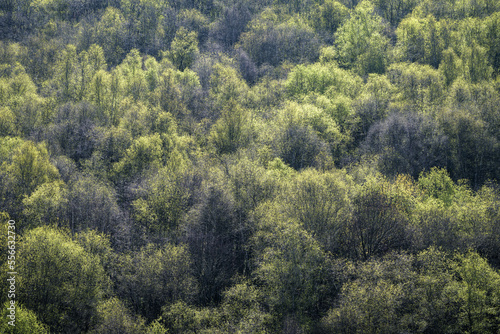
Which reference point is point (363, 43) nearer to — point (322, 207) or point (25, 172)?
point (322, 207)

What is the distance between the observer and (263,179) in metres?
48.7

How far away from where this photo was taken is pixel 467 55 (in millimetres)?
72750

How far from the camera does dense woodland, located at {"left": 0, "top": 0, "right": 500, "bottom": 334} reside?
36531 millimetres

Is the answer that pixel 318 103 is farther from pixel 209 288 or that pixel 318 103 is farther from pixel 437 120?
pixel 209 288

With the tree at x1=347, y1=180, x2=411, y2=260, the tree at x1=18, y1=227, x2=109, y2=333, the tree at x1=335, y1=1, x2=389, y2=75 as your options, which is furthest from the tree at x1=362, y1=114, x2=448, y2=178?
the tree at x1=18, y1=227, x2=109, y2=333

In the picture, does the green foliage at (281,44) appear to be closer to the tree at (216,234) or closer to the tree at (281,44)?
the tree at (281,44)

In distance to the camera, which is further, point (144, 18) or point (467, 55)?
point (144, 18)

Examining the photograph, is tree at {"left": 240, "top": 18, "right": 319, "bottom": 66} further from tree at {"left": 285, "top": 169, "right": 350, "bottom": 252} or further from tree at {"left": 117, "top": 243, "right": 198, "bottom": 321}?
tree at {"left": 117, "top": 243, "right": 198, "bottom": 321}

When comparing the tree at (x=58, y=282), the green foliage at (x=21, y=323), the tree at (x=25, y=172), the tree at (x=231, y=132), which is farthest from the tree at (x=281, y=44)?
the green foliage at (x=21, y=323)

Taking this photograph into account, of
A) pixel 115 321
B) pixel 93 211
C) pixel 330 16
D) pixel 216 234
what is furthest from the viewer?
pixel 330 16

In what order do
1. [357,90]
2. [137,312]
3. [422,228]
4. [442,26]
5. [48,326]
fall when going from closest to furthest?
[48,326] < [137,312] < [422,228] < [357,90] < [442,26]

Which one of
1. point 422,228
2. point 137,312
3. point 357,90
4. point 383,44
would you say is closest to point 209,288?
point 137,312

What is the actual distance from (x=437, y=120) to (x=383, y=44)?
33693mm

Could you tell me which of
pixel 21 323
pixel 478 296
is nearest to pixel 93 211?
pixel 21 323
